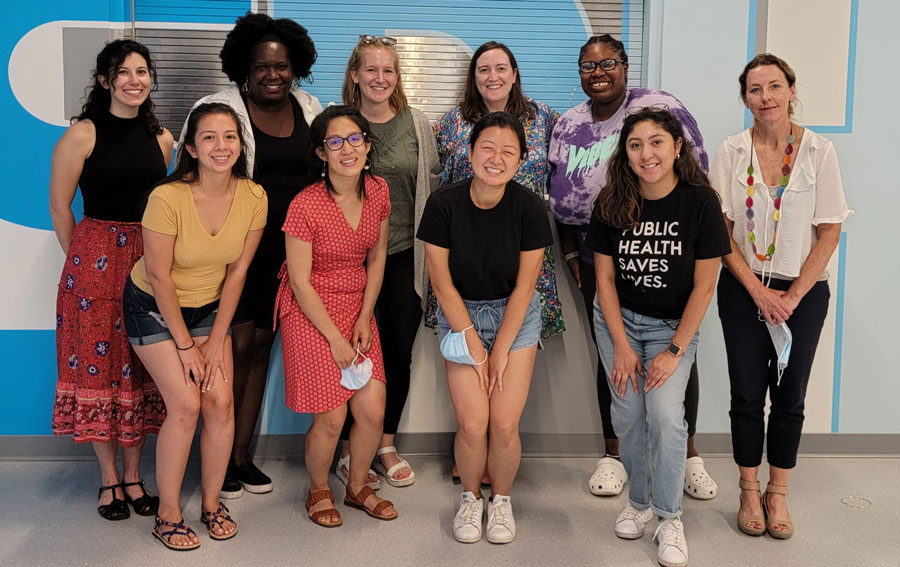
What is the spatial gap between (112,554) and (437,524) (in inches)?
42.7

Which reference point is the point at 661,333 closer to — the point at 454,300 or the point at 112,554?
the point at 454,300

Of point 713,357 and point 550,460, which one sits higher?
point 713,357

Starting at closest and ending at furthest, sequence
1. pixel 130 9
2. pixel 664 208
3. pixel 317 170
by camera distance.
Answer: pixel 664 208 → pixel 317 170 → pixel 130 9

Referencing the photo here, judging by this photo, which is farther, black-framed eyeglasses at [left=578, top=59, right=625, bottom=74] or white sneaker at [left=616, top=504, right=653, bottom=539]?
black-framed eyeglasses at [left=578, top=59, right=625, bottom=74]

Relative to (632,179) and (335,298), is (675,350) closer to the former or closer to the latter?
(632,179)

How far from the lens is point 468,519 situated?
2.70 meters

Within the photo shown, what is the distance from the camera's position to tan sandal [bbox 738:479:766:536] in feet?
8.95

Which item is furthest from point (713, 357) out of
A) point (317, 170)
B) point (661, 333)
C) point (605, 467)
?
point (317, 170)

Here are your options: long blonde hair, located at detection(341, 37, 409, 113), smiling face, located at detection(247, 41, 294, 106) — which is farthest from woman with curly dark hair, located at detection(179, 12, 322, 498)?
long blonde hair, located at detection(341, 37, 409, 113)

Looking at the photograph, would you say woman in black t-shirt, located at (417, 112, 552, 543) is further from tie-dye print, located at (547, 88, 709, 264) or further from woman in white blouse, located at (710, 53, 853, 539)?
woman in white blouse, located at (710, 53, 853, 539)

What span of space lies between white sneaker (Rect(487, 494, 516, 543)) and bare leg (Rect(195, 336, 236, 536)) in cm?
89

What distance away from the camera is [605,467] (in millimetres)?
3156

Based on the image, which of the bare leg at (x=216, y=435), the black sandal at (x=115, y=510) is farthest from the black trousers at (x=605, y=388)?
the black sandal at (x=115, y=510)

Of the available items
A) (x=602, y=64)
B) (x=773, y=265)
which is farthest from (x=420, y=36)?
(x=773, y=265)
